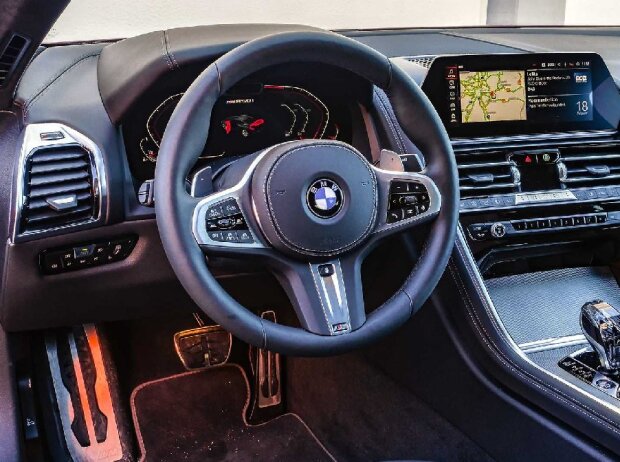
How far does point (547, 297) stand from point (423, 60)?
2.10 ft

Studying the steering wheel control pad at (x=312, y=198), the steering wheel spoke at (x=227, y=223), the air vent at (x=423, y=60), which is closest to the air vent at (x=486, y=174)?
the air vent at (x=423, y=60)

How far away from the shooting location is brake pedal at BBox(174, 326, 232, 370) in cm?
217

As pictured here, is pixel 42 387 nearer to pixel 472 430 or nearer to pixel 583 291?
pixel 472 430

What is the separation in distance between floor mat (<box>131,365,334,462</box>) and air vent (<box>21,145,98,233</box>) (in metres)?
0.86

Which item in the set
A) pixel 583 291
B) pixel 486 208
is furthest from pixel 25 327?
pixel 583 291

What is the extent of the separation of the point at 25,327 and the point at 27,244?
8.8 inches

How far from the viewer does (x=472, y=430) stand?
165 centimetres

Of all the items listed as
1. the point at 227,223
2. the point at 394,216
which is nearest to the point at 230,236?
the point at 227,223

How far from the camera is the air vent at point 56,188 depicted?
4.65ft

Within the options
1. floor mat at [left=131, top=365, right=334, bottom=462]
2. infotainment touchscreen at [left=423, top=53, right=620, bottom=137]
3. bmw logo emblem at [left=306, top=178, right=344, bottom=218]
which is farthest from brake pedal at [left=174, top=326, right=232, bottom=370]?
bmw logo emblem at [left=306, top=178, right=344, bottom=218]

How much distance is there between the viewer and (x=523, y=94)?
181cm

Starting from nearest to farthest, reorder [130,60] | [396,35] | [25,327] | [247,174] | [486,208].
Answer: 1. [247,174]
2. [130,60]
3. [25,327]
4. [486,208]
5. [396,35]

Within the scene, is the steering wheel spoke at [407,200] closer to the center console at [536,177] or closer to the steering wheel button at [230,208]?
the steering wheel button at [230,208]

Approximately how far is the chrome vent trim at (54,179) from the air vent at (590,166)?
107 centimetres
